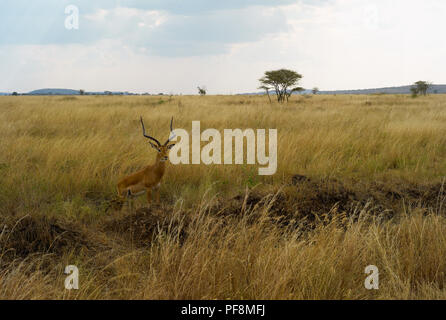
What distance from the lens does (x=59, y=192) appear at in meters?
5.36

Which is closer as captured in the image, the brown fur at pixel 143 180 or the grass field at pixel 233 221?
the grass field at pixel 233 221

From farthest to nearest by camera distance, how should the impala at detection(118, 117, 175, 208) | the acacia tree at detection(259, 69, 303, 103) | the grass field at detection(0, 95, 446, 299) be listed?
the acacia tree at detection(259, 69, 303, 103)
the impala at detection(118, 117, 175, 208)
the grass field at detection(0, 95, 446, 299)

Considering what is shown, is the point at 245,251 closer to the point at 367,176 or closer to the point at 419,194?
the point at 419,194

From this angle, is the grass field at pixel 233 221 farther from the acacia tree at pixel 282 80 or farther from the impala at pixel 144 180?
the acacia tree at pixel 282 80

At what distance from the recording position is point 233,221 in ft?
14.2

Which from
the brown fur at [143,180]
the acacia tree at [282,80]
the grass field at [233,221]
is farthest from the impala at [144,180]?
the acacia tree at [282,80]

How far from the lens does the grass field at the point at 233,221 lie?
2879 millimetres

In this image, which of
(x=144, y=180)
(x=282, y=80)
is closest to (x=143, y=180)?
(x=144, y=180)

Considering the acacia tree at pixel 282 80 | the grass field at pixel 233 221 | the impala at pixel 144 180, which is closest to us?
the grass field at pixel 233 221

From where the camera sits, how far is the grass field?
2879 mm

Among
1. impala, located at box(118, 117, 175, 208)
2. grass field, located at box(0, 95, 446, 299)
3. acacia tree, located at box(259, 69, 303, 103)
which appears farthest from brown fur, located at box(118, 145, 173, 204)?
acacia tree, located at box(259, 69, 303, 103)

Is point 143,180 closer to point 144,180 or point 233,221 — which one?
point 144,180

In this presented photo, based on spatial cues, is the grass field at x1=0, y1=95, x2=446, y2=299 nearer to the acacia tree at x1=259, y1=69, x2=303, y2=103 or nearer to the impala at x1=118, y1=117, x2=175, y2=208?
the impala at x1=118, y1=117, x2=175, y2=208

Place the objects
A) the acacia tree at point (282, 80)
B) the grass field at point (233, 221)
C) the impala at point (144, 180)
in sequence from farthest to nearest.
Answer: the acacia tree at point (282, 80) → the impala at point (144, 180) → the grass field at point (233, 221)
